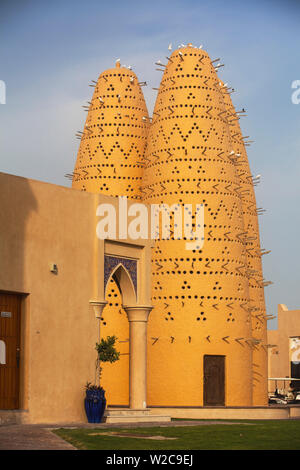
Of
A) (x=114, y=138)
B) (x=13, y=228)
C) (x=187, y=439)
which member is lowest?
(x=187, y=439)

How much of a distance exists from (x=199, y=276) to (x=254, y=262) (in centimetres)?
606

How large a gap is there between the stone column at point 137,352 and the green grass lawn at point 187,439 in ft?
15.1

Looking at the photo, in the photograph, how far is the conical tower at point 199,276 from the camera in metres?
34.1

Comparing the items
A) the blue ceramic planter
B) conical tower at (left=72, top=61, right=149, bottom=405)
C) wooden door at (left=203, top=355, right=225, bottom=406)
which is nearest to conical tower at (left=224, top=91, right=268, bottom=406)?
wooden door at (left=203, top=355, right=225, bottom=406)

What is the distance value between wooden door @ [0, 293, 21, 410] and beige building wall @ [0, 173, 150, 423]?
149 mm

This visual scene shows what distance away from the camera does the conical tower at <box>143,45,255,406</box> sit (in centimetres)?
3412

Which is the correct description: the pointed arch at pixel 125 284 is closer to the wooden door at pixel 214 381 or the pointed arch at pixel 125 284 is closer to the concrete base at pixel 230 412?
the concrete base at pixel 230 412

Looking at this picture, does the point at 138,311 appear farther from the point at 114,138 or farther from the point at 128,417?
the point at 114,138

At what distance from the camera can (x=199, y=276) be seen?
34375 millimetres

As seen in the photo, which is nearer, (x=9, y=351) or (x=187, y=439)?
(x=187, y=439)

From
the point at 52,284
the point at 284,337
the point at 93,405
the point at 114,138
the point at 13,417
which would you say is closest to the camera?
the point at 13,417

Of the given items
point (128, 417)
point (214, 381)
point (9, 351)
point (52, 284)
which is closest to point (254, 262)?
point (214, 381)

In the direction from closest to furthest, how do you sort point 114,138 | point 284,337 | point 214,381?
point 214,381
point 114,138
point 284,337

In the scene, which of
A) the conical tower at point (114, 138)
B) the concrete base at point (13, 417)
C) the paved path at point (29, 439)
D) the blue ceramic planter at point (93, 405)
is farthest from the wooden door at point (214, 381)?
the paved path at point (29, 439)
